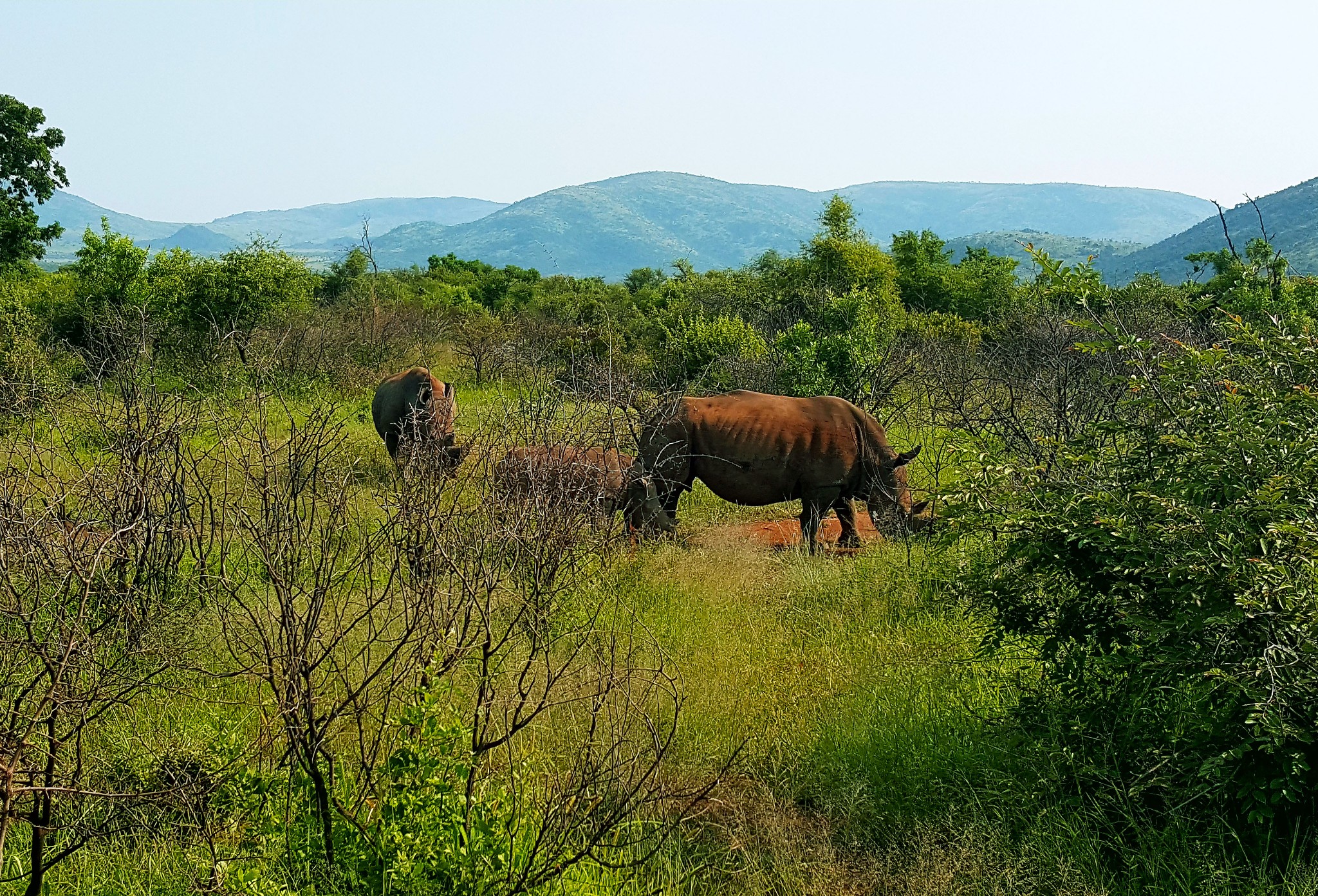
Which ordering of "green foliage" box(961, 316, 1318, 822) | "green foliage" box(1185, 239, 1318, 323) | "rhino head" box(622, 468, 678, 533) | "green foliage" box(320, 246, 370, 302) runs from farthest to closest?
1. "green foliage" box(320, 246, 370, 302)
2. "rhino head" box(622, 468, 678, 533)
3. "green foliage" box(1185, 239, 1318, 323)
4. "green foliage" box(961, 316, 1318, 822)

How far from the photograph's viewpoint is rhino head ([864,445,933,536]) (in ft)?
29.9

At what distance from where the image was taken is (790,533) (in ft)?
33.4

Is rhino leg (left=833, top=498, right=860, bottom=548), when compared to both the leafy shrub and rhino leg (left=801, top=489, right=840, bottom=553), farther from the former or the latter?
the leafy shrub

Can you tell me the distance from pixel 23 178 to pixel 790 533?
2801 cm

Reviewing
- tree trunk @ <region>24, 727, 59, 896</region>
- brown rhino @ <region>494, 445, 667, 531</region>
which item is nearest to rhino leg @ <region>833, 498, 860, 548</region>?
brown rhino @ <region>494, 445, 667, 531</region>

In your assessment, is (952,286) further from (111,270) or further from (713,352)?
(111,270)

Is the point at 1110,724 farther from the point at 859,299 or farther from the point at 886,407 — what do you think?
the point at 859,299

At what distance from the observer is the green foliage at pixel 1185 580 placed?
135 inches

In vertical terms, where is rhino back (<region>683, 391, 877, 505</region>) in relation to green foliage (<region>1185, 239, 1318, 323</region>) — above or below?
below

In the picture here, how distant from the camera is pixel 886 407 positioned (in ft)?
45.1

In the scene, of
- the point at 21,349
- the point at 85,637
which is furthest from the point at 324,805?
the point at 21,349

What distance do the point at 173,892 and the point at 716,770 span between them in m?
2.39

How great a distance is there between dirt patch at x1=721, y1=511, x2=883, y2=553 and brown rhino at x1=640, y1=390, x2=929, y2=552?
0.23m

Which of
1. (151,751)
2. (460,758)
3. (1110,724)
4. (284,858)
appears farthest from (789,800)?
(151,751)
